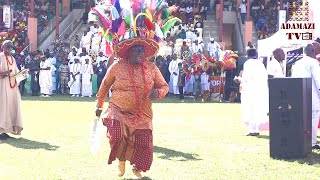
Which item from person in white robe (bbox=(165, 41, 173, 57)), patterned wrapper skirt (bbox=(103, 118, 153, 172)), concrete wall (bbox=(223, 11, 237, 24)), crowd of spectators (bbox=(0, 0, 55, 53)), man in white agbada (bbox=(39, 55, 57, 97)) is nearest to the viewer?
patterned wrapper skirt (bbox=(103, 118, 153, 172))

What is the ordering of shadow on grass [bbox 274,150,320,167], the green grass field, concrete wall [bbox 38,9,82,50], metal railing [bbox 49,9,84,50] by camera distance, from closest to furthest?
the green grass field < shadow on grass [bbox 274,150,320,167] < concrete wall [bbox 38,9,82,50] < metal railing [bbox 49,9,84,50]

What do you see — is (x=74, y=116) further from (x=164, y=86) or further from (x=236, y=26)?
(x=236, y=26)

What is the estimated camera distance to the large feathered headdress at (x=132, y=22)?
747 cm

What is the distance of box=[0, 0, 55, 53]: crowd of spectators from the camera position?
2874cm

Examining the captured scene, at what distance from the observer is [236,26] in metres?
30.9

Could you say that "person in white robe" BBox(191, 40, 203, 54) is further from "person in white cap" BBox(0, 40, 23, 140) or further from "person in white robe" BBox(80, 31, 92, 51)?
"person in white cap" BBox(0, 40, 23, 140)

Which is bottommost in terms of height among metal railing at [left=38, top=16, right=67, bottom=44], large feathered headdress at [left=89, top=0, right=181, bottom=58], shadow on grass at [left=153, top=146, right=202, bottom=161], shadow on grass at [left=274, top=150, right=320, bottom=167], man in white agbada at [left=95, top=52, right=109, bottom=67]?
shadow on grass at [left=153, top=146, right=202, bottom=161]

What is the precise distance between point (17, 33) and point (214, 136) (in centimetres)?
2018

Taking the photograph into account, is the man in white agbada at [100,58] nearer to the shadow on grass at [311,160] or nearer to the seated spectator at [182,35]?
the seated spectator at [182,35]

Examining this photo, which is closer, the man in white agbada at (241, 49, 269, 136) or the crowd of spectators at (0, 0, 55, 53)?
the man in white agbada at (241, 49, 269, 136)

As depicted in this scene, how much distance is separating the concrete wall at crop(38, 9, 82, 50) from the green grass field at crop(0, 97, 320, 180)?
14752 mm

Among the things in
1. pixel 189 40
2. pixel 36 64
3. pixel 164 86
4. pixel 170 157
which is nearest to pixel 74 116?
pixel 170 157

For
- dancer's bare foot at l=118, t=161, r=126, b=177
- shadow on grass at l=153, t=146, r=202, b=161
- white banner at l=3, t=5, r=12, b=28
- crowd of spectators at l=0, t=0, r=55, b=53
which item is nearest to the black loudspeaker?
shadow on grass at l=153, t=146, r=202, b=161

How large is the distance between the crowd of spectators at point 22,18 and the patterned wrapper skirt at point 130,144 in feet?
69.3
